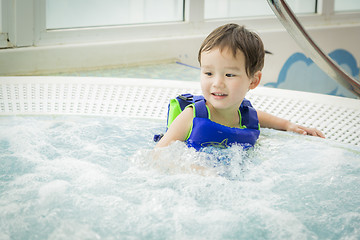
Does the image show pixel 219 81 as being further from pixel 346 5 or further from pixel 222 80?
pixel 346 5

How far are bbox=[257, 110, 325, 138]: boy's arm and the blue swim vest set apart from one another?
0.64 feet

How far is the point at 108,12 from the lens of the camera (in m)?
3.87

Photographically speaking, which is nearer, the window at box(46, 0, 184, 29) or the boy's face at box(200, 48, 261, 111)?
the boy's face at box(200, 48, 261, 111)

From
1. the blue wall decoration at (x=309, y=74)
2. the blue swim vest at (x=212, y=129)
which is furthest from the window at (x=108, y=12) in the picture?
the blue swim vest at (x=212, y=129)

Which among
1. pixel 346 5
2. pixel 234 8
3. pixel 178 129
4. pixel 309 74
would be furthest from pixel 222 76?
pixel 346 5

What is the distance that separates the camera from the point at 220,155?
6.45ft

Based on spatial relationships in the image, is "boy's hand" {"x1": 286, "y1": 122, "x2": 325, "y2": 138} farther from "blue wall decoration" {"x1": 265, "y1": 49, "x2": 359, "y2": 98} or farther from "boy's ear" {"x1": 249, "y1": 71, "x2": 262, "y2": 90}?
"blue wall decoration" {"x1": 265, "y1": 49, "x2": 359, "y2": 98}

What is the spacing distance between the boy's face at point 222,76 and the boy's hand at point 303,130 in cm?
49

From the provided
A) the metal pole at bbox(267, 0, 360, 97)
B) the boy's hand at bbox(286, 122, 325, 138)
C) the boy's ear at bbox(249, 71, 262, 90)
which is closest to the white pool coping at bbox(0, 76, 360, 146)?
the boy's hand at bbox(286, 122, 325, 138)

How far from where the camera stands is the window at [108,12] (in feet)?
11.8

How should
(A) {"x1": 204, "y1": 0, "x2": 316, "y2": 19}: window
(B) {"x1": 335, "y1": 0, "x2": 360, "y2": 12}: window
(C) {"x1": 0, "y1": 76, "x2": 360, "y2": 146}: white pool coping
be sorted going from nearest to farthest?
(C) {"x1": 0, "y1": 76, "x2": 360, "y2": 146}: white pool coping
(A) {"x1": 204, "y1": 0, "x2": 316, "y2": 19}: window
(B) {"x1": 335, "y1": 0, "x2": 360, "y2": 12}: window

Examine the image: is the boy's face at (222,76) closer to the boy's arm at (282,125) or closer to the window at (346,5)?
the boy's arm at (282,125)

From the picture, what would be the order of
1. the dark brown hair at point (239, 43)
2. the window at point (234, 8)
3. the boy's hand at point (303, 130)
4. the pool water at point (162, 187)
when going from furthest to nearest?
1. the window at point (234, 8)
2. the boy's hand at point (303, 130)
3. the dark brown hair at point (239, 43)
4. the pool water at point (162, 187)

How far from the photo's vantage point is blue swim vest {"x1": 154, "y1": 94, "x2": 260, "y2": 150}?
1979mm
